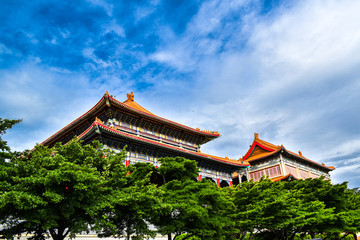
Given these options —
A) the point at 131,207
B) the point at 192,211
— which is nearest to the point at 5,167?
the point at 131,207

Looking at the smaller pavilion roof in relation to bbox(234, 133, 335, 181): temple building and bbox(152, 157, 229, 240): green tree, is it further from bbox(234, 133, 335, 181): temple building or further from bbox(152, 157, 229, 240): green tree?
bbox(152, 157, 229, 240): green tree

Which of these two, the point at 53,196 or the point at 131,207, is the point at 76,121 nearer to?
the point at 131,207

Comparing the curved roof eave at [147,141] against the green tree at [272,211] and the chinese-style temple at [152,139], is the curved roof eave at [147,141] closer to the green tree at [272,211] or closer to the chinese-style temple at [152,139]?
the chinese-style temple at [152,139]

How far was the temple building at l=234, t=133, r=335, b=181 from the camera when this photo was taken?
1596 inches

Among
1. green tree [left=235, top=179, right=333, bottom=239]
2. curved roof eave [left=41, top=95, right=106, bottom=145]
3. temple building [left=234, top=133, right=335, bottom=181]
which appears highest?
curved roof eave [left=41, top=95, right=106, bottom=145]

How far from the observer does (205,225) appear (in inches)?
551

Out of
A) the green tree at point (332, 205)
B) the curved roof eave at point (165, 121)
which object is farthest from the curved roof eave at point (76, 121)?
the green tree at point (332, 205)

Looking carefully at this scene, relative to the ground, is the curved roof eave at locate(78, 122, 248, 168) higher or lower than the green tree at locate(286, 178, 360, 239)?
higher

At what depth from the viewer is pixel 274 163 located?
41469 mm

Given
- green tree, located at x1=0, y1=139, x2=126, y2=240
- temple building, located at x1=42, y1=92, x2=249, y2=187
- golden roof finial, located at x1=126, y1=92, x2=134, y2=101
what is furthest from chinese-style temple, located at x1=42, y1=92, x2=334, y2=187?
green tree, located at x1=0, y1=139, x2=126, y2=240

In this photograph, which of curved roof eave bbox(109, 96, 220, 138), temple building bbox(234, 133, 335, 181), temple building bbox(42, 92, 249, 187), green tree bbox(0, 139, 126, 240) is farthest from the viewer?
temple building bbox(234, 133, 335, 181)

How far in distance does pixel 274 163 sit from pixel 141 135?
22.4m

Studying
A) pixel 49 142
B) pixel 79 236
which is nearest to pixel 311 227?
pixel 79 236

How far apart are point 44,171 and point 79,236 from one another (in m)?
9.01
